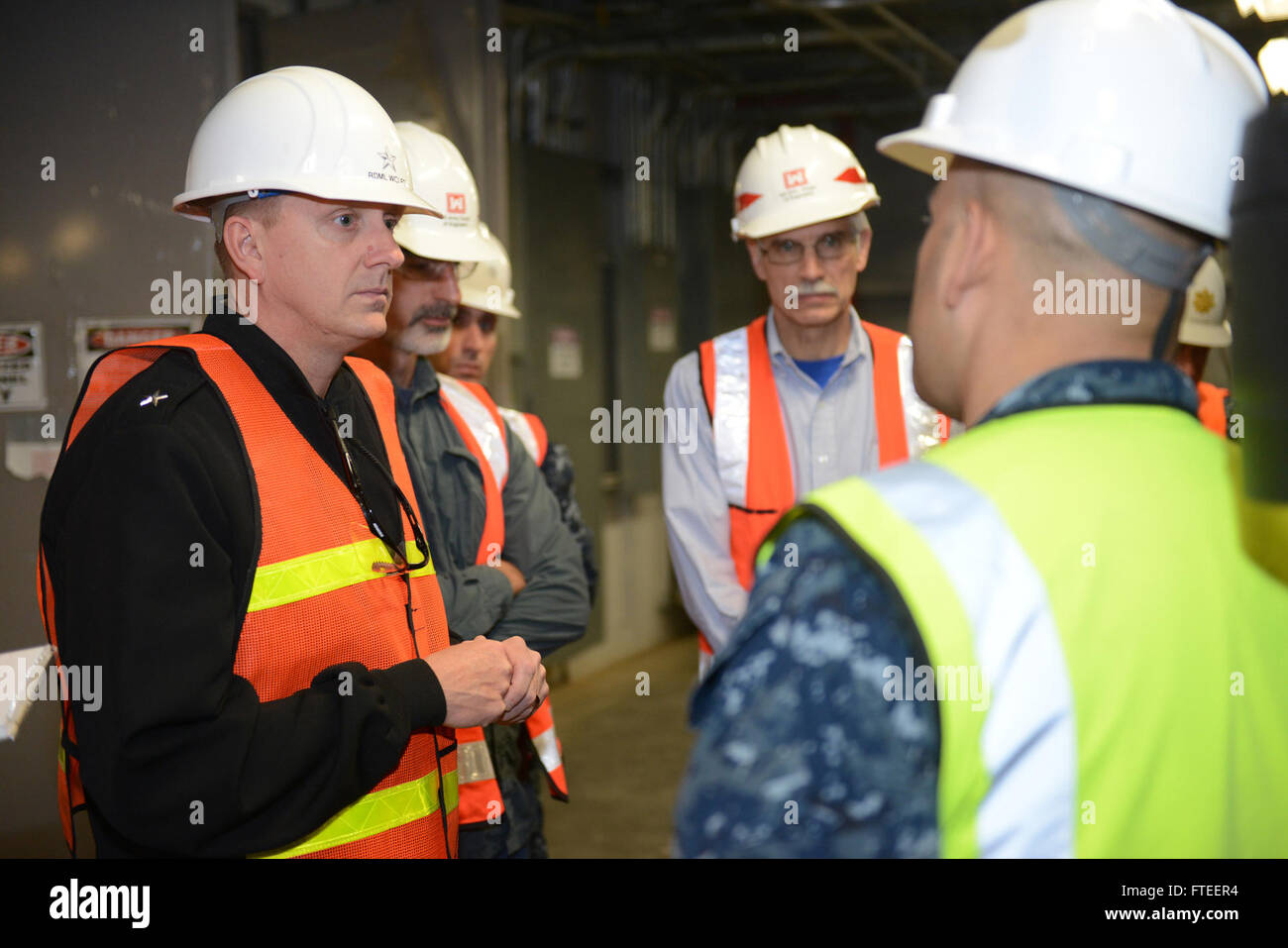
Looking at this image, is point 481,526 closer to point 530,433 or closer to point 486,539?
point 486,539

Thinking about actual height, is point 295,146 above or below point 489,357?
above

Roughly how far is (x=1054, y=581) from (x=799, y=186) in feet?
6.84

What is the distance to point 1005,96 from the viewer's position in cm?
100

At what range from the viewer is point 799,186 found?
2738mm

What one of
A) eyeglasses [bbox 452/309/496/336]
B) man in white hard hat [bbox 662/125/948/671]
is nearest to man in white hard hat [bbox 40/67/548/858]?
man in white hard hat [bbox 662/125/948/671]

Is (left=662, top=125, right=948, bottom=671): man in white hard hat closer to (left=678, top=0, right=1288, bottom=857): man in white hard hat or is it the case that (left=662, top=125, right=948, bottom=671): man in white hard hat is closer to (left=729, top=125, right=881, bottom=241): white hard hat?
(left=729, top=125, right=881, bottom=241): white hard hat

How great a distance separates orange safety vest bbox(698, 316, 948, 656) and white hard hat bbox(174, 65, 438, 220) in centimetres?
111

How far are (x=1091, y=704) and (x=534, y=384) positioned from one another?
5.27 meters

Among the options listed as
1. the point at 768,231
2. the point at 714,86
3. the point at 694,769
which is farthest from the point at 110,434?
the point at 714,86

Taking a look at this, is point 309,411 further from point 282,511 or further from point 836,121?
point 836,121

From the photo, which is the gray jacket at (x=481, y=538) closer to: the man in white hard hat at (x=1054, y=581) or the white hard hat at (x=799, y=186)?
the white hard hat at (x=799, y=186)

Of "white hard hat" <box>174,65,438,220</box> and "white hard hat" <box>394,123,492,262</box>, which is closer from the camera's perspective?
"white hard hat" <box>174,65,438,220</box>

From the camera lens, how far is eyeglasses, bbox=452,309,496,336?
3.03 m

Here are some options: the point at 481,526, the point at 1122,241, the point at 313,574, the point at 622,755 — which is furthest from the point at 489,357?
the point at 622,755
